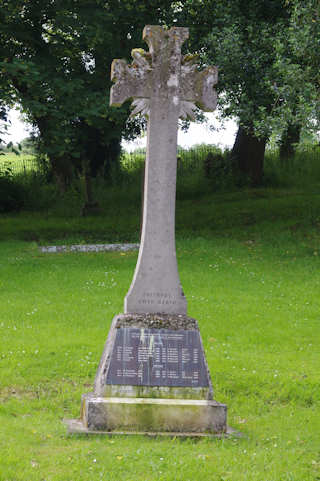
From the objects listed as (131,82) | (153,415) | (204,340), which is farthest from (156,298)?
(204,340)

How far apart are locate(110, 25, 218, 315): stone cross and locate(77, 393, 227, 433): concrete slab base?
112 cm

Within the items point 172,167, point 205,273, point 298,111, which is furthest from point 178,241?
point 172,167

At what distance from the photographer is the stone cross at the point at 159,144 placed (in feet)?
25.9

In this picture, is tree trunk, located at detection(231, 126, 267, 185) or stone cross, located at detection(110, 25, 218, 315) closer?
stone cross, located at detection(110, 25, 218, 315)

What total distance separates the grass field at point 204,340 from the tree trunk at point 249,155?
12.5ft

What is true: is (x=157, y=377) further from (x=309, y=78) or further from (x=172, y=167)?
(x=309, y=78)

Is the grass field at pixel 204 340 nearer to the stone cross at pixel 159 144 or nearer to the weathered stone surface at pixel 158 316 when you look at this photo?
the weathered stone surface at pixel 158 316

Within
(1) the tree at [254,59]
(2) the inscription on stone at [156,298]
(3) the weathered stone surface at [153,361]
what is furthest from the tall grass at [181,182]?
(3) the weathered stone surface at [153,361]

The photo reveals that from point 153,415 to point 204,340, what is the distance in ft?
13.6

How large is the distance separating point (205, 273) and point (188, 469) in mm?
10541

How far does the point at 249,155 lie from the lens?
2808 centimetres

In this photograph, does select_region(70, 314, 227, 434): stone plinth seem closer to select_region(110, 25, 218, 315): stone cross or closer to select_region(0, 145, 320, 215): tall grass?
select_region(110, 25, 218, 315): stone cross

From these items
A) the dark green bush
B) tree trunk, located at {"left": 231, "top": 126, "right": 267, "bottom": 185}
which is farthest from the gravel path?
the dark green bush

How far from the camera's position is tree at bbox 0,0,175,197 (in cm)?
2062
